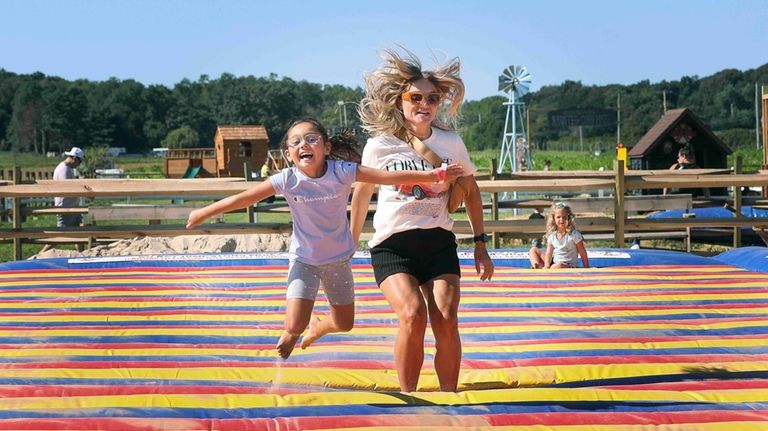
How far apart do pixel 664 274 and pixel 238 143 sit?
4513 cm

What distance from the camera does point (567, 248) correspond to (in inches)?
323

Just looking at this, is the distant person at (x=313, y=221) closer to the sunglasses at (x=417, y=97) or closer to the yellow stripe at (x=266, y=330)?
the sunglasses at (x=417, y=97)

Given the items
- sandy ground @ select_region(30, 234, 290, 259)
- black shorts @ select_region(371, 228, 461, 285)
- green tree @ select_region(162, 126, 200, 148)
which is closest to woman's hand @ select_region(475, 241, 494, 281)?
black shorts @ select_region(371, 228, 461, 285)

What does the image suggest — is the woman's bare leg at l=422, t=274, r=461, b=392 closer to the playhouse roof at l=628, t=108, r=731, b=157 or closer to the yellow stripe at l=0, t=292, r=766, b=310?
the yellow stripe at l=0, t=292, r=766, b=310

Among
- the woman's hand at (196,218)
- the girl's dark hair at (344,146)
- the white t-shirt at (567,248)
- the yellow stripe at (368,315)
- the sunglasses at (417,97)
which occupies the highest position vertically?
the sunglasses at (417,97)

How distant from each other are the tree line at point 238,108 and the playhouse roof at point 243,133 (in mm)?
44776

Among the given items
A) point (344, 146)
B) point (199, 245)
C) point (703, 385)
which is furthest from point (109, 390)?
point (199, 245)

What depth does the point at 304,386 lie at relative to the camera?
487 cm

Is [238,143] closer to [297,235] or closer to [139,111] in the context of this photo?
[297,235]

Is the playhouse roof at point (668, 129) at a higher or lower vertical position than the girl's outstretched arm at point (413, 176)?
higher

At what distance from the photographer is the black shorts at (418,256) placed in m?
4.74

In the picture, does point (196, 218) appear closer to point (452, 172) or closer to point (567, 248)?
point (452, 172)

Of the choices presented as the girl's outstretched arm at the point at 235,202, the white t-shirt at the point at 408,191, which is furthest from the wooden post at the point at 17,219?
the white t-shirt at the point at 408,191

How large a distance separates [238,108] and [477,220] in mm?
115433
